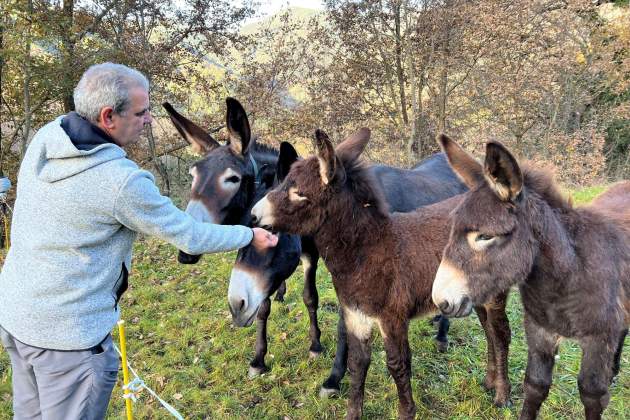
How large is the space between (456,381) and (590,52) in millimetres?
17148

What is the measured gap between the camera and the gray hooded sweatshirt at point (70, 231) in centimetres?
202

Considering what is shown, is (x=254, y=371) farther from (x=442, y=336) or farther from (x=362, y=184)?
(x=362, y=184)

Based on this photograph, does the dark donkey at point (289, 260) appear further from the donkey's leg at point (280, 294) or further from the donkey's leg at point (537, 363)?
the donkey's leg at point (537, 363)

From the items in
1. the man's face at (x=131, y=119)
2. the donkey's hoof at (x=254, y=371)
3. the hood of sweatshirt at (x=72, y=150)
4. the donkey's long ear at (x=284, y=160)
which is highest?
the man's face at (x=131, y=119)

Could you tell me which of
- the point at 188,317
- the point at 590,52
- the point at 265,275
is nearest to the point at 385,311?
the point at 265,275

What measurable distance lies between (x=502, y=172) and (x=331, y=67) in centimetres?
1243

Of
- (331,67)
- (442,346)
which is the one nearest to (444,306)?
(442,346)

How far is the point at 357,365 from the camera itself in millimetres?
3318

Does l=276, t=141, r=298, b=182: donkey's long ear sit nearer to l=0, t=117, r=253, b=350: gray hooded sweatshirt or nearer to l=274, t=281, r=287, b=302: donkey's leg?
l=0, t=117, r=253, b=350: gray hooded sweatshirt

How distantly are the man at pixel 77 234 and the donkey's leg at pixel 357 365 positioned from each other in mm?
1673

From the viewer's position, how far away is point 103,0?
37.1 ft

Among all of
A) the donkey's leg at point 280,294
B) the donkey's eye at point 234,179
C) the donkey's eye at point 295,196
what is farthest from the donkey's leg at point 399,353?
the donkey's leg at point 280,294

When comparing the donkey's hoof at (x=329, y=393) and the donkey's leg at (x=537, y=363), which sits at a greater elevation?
the donkey's leg at (x=537, y=363)

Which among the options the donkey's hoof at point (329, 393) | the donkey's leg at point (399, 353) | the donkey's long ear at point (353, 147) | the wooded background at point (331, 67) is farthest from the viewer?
the wooded background at point (331, 67)
